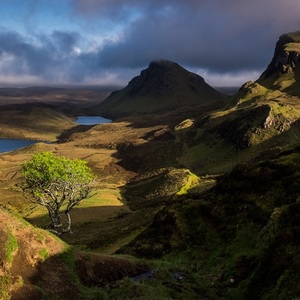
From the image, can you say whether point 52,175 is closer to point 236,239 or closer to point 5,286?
point 236,239

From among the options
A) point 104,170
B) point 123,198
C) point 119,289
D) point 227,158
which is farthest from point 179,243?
point 104,170

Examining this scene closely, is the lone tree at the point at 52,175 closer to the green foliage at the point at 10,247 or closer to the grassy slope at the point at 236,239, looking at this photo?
the grassy slope at the point at 236,239

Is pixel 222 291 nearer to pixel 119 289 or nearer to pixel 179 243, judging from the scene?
pixel 119 289

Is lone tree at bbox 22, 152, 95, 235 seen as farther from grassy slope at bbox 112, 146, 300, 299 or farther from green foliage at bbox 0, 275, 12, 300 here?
green foliage at bbox 0, 275, 12, 300

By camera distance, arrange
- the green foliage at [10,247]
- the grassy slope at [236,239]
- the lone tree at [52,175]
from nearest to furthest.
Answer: the green foliage at [10,247] → the grassy slope at [236,239] → the lone tree at [52,175]

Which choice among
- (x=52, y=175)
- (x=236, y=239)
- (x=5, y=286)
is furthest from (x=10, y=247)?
(x=52, y=175)

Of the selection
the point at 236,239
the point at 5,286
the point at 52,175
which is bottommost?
the point at 236,239

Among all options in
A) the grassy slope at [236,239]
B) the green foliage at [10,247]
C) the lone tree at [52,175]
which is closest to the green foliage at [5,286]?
the green foliage at [10,247]

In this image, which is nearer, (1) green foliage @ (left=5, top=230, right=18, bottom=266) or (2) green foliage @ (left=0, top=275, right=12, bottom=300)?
Result: (2) green foliage @ (left=0, top=275, right=12, bottom=300)

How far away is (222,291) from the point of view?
30.1 meters

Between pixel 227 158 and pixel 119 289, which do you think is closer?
pixel 119 289

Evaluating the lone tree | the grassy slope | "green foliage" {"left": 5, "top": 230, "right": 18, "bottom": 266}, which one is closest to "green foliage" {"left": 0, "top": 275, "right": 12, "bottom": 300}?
"green foliage" {"left": 5, "top": 230, "right": 18, "bottom": 266}

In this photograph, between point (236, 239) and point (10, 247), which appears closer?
point (10, 247)

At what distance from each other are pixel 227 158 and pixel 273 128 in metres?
30.8
